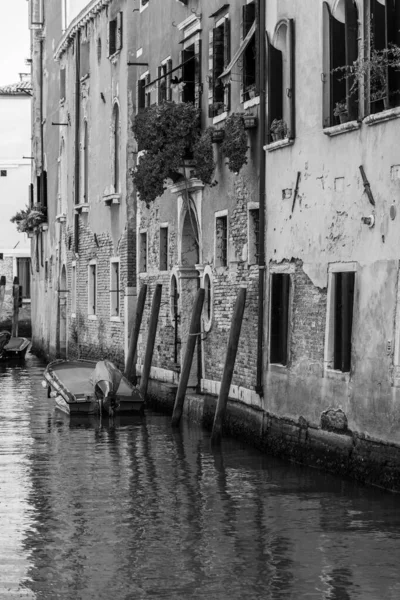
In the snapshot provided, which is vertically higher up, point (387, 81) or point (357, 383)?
point (387, 81)

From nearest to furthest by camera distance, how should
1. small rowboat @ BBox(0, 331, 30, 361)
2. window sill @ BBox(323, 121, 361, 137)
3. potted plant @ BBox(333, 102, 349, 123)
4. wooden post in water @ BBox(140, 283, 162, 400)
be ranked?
window sill @ BBox(323, 121, 361, 137), potted plant @ BBox(333, 102, 349, 123), wooden post in water @ BBox(140, 283, 162, 400), small rowboat @ BBox(0, 331, 30, 361)

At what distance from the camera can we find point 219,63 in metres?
18.7

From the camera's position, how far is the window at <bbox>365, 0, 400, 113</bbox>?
12547 millimetres

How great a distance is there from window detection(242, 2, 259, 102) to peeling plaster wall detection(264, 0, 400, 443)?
0.96 meters

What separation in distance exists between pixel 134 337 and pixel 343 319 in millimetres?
9605

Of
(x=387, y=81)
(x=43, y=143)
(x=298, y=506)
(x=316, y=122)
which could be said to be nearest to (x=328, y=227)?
(x=316, y=122)

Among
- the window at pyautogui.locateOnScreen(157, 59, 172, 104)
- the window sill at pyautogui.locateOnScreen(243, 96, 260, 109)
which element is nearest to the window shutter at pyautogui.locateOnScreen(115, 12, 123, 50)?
the window at pyautogui.locateOnScreen(157, 59, 172, 104)

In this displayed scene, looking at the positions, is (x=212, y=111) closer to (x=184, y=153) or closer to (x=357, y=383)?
(x=184, y=153)

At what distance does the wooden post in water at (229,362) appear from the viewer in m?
16.5

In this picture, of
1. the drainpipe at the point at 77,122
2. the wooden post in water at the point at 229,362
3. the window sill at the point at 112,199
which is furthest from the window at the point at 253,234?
the drainpipe at the point at 77,122

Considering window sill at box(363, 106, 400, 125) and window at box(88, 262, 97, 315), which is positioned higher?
window sill at box(363, 106, 400, 125)

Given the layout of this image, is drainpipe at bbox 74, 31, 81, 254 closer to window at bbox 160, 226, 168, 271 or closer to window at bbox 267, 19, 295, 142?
window at bbox 160, 226, 168, 271

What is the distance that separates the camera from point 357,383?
13.4 metres

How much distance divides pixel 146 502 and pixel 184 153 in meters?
7.38
